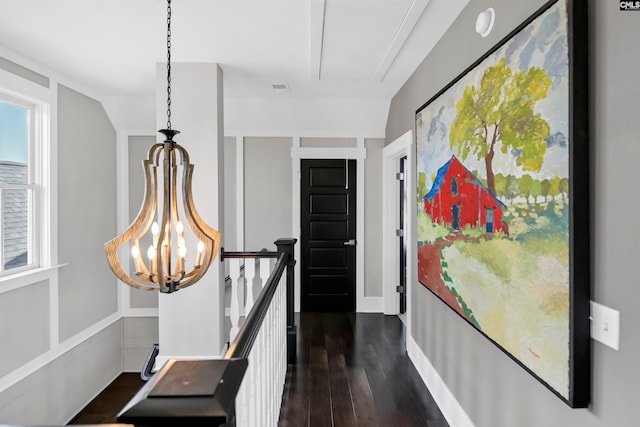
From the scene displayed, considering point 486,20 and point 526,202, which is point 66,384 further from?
point 486,20

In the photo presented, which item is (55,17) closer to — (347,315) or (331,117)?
(331,117)

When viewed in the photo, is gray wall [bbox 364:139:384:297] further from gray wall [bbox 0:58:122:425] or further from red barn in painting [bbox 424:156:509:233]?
gray wall [bbox 0:58:122:425]

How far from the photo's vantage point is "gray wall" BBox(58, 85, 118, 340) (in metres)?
3.79

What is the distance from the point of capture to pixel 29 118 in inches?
136

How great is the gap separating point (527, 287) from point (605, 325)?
1.16 feet

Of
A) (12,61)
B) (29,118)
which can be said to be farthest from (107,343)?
(12,61)

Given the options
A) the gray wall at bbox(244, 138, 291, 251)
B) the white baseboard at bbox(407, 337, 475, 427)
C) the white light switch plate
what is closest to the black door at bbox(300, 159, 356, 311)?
the gray wall at bbox(244, 138, 291, 251)

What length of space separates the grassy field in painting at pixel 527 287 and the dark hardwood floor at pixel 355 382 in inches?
41.2

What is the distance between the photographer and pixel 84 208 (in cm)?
411

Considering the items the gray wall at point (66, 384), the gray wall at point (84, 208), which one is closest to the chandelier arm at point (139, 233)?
the gray wall at point (66, 384)

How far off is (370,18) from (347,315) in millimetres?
3450

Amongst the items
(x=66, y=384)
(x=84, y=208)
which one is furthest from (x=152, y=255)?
(x=66, y=384)

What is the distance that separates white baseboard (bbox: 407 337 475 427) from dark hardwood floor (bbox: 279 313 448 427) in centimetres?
5

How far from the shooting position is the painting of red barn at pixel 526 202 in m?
1.28
